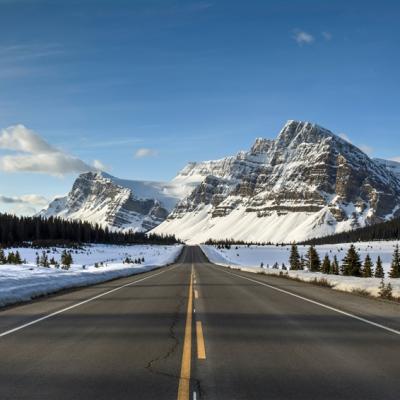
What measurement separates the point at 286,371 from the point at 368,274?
5303cm

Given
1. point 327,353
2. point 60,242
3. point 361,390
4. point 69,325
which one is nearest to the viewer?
point 361,390

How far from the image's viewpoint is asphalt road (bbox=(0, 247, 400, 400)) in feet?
20.6

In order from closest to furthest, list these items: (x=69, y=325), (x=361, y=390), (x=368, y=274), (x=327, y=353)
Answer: (x=361, y=390) < (x=327, y=353) < (x=69, y=325) < (x=368, y=274)

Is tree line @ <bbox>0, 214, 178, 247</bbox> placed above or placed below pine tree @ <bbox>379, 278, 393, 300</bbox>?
above

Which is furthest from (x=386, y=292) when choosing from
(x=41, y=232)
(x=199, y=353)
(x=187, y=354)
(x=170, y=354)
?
(x=41, y=232)

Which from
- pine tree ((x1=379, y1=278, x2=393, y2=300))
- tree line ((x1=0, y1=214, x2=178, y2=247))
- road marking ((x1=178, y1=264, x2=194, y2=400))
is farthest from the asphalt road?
tree line ((x1=0, y1=214, x2=178, y2=247))

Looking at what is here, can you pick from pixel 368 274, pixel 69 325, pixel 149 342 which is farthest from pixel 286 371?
pixel 368 274

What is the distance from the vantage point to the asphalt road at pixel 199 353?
6266 mm

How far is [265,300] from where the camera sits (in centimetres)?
1783

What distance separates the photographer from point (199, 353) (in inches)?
329

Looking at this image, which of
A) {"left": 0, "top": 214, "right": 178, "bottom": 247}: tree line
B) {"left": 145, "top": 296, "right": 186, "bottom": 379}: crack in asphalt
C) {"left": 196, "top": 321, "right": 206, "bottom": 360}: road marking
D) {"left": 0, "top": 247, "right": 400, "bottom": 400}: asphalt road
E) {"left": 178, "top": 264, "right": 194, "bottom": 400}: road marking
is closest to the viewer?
{"left": 178, "top": 264, "right": 194, "bottom": 400}: road marking

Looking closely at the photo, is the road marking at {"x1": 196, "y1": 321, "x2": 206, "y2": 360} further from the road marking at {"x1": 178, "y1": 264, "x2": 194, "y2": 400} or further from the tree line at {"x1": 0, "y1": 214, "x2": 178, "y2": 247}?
the tree line at {"x1": 0, "y1": 214, "x2": 178, "y2": 247}

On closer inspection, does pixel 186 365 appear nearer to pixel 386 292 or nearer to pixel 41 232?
pixel 386 292

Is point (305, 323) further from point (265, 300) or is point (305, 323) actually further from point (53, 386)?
point (53, 386)
